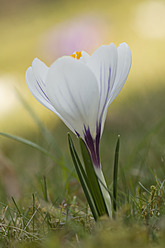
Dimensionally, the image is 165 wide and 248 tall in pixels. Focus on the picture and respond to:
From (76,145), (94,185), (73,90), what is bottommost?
(76,145)

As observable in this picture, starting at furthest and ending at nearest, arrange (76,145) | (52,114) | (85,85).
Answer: (52,114)
(76,145)
(85,85)

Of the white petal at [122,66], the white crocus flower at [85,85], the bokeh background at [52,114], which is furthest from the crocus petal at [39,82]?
the bokeh background at [52,114]

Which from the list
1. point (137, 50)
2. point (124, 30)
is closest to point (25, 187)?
point (137, 50)

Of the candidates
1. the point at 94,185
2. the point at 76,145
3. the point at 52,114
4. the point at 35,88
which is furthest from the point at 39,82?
the point at 52,114

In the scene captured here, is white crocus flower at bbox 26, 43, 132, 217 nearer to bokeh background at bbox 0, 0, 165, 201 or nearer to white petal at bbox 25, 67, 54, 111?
white petal at bbox 25, 67, 54, 111

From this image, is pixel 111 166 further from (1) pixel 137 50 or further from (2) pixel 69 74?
(1) pixel 137 50

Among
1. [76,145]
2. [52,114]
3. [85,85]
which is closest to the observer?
[85,85]

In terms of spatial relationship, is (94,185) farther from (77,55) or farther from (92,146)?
(77,55)

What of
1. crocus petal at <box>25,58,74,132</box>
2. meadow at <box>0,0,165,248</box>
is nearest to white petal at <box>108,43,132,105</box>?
crocus petal at <box>25,58,74,132</box>
